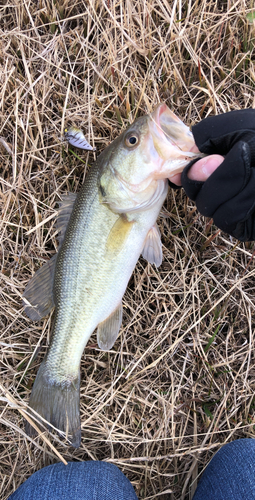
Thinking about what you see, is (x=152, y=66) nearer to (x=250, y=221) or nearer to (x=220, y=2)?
(x=220, y=2)

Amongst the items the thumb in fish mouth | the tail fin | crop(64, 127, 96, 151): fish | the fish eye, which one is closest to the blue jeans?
the tail fin

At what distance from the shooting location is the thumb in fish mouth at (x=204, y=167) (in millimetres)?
1655

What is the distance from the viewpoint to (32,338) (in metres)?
2.55

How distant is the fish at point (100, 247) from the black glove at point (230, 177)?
4.5 inches

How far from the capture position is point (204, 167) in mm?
1667

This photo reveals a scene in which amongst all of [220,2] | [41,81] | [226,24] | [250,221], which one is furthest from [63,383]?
[220,2]

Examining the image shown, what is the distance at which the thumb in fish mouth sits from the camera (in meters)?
1.65

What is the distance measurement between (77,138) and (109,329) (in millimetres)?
1487

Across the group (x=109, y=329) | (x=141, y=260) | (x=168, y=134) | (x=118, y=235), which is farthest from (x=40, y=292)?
(x=168, y=134)

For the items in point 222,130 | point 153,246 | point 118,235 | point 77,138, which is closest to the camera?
point 222,130

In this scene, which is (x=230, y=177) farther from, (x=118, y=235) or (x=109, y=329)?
(x=109, y=329)

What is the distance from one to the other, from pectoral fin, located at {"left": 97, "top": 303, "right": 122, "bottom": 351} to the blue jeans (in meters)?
0.96

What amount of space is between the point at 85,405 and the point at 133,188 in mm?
1736

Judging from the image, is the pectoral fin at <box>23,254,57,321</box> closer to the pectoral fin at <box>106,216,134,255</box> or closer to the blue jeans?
the pectoral fin at <box>106,216,134,255</box>
